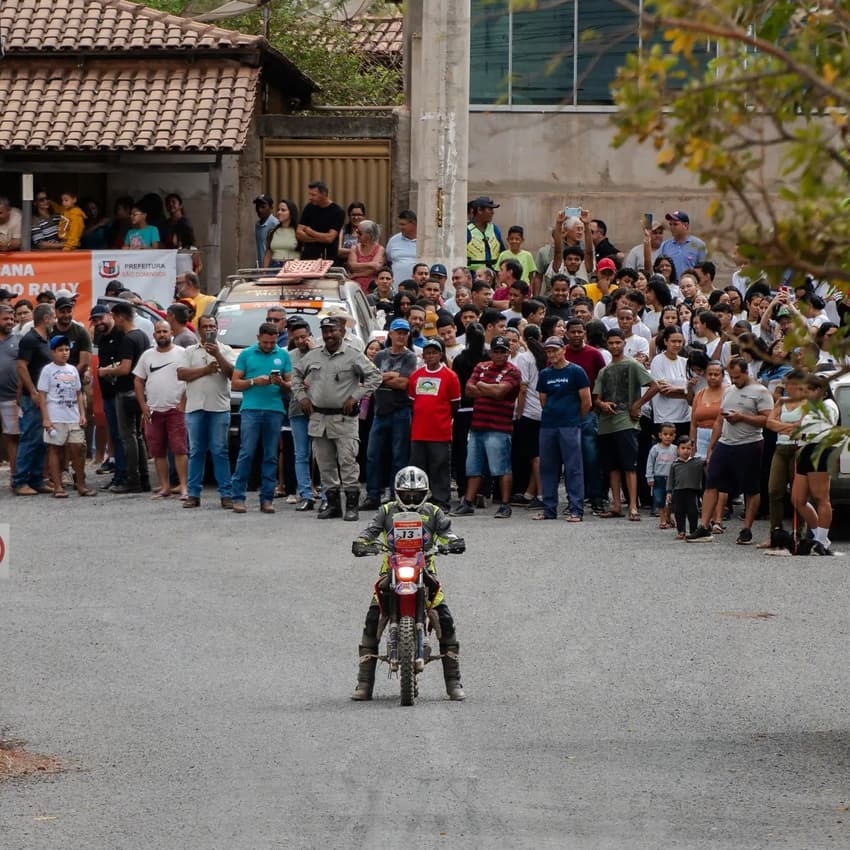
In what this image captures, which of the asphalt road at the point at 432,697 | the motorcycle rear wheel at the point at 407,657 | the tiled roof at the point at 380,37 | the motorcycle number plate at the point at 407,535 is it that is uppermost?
the tiled roof at the point at 380,37

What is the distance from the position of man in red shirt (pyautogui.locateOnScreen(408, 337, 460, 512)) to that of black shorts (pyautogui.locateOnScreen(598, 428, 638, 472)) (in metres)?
1.55

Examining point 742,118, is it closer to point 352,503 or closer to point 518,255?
point 352,503

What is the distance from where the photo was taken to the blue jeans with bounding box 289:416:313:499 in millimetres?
19672

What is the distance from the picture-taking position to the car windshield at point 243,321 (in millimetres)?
21609

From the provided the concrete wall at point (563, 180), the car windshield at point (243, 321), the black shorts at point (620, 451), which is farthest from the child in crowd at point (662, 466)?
the concrete wall at point (563, 180)

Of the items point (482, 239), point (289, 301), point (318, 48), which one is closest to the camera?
point (289, 301)

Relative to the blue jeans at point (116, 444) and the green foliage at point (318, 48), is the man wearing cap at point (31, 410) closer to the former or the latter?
the blue jeans at point (116, 444)

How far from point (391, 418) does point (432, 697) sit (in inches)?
322

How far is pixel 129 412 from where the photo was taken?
67.8 ft

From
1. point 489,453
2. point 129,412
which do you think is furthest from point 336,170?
point 489,453

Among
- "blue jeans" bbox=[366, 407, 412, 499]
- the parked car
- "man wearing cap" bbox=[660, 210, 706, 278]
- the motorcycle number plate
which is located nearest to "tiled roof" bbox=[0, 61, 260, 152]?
the parked car

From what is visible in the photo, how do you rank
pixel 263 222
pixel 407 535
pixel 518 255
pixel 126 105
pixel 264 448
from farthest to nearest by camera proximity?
1. pixel 126 105
2. pixel 263 222
3. pixel 518 255
4. pixel 264 448
5. pixel 407 535

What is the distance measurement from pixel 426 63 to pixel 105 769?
18.0 m

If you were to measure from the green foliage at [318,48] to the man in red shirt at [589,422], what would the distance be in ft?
65.2
